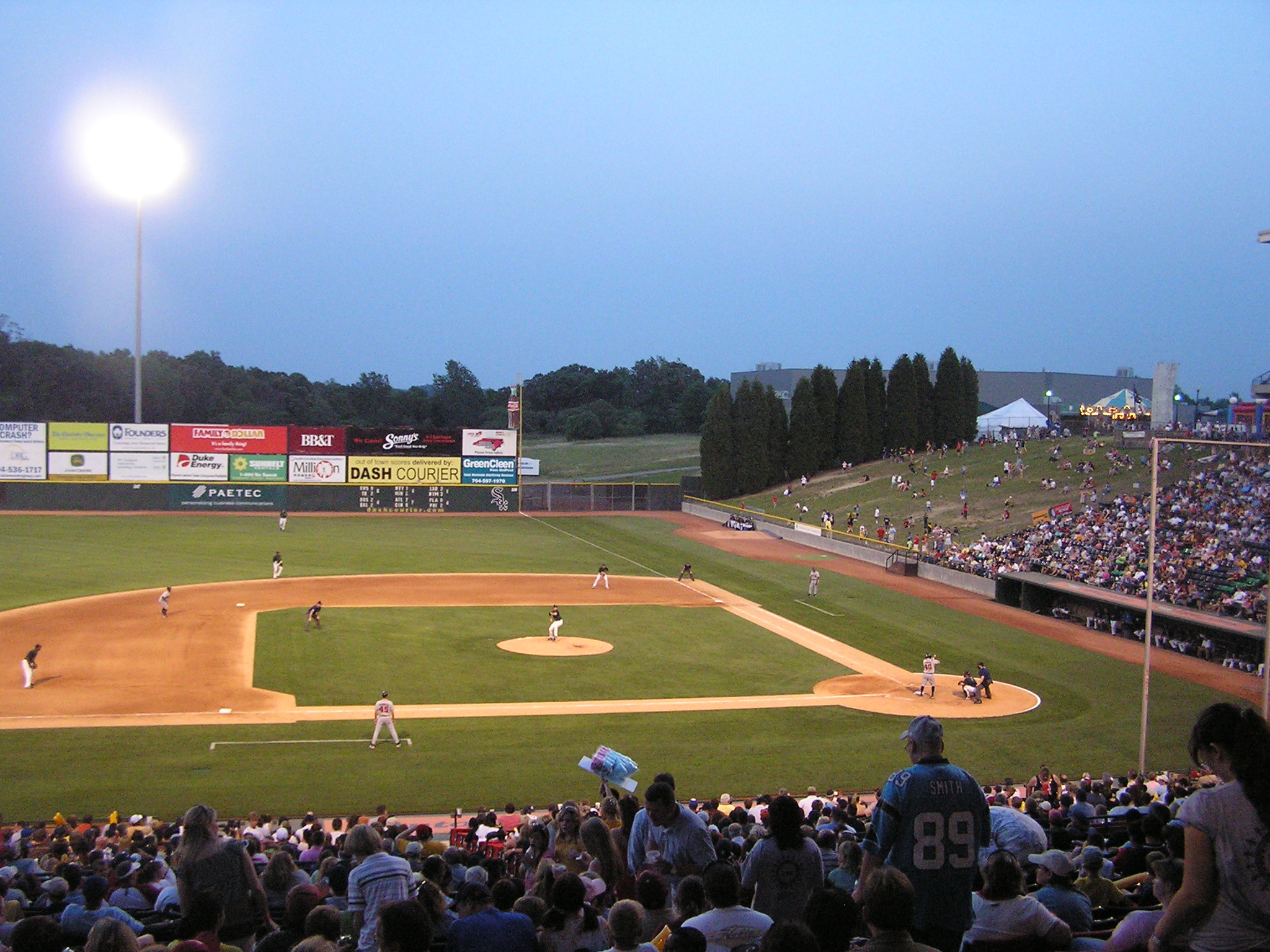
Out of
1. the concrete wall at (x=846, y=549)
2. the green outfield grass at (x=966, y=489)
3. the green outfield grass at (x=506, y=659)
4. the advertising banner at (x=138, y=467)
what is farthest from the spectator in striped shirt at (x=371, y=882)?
the advertising banner at (x=138, y=467)

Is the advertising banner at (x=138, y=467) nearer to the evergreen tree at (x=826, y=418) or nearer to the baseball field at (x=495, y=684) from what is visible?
the baseball field at (x=495, y=684)

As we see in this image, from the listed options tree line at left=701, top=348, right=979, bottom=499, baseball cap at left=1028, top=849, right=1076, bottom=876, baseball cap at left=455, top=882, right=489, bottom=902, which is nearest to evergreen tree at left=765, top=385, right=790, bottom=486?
tree line at left=701, top=348, right=979, bottom=499

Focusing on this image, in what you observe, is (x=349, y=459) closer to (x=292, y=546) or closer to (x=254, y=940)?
(x=292, y=546)

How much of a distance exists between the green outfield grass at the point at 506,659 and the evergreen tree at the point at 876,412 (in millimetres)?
49503

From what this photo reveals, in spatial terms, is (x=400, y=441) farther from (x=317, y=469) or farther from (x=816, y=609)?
(x=816, y=609)

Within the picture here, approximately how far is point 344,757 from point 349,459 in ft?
166

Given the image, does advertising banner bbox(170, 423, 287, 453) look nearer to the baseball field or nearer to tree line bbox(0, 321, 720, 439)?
the baseball field

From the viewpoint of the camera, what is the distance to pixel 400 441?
2726 inches

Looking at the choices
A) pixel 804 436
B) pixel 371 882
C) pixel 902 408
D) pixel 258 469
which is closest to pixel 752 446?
pixel 804 436

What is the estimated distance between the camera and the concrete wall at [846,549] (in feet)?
144

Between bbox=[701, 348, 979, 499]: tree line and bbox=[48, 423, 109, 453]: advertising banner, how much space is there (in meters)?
42.8

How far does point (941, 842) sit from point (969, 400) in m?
83.7

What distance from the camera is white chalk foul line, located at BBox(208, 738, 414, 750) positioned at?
20844 mm

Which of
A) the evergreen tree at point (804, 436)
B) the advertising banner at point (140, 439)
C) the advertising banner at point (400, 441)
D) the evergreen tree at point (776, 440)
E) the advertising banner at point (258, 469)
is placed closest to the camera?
the advertising banner at point (140, 439)
